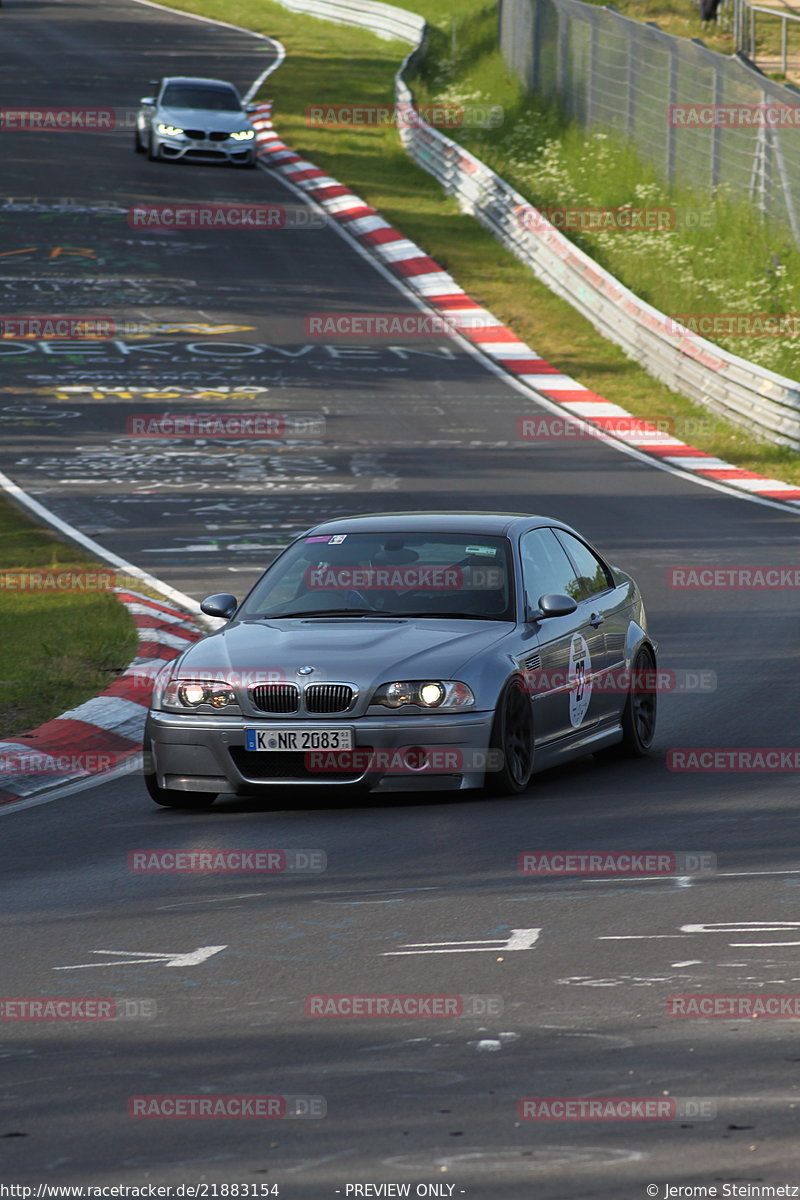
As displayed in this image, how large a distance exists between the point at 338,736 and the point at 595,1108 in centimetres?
430

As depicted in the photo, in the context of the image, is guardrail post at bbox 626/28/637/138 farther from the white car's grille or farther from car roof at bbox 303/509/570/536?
the white car's grille

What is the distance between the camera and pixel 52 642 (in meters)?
13.7

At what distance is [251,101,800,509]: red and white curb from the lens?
22719 mm

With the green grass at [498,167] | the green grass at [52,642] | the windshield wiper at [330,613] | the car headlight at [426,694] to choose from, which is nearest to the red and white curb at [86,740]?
the green grass at [52,642]

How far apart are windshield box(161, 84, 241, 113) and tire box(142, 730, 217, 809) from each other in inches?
1251

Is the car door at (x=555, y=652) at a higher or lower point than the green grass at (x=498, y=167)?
higher

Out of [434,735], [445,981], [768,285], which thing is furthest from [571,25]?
[445,981]

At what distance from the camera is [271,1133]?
4.98m

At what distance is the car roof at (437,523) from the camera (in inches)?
416

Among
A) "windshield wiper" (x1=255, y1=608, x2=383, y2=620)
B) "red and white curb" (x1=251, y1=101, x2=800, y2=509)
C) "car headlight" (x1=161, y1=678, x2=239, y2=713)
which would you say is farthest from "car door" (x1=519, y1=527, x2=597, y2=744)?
"red and white curb" (x1=251, y1=101, x2=800, y2=509)

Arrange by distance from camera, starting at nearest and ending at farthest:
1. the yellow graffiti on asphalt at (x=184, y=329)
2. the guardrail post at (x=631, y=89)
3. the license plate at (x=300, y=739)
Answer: the license plate at (x=300, y=739)
the yellow graffiti on asphalt at (x=184, y=329)
the guardrail post at (x=631, y=89)

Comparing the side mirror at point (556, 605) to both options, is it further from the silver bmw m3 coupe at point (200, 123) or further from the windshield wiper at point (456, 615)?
the silver bmw m3 coupe at point (200, 123)

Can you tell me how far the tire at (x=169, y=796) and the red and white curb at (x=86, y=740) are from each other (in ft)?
2.95

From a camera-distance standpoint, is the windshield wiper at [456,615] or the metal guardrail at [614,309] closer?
the windshield wiper at [456,615]
